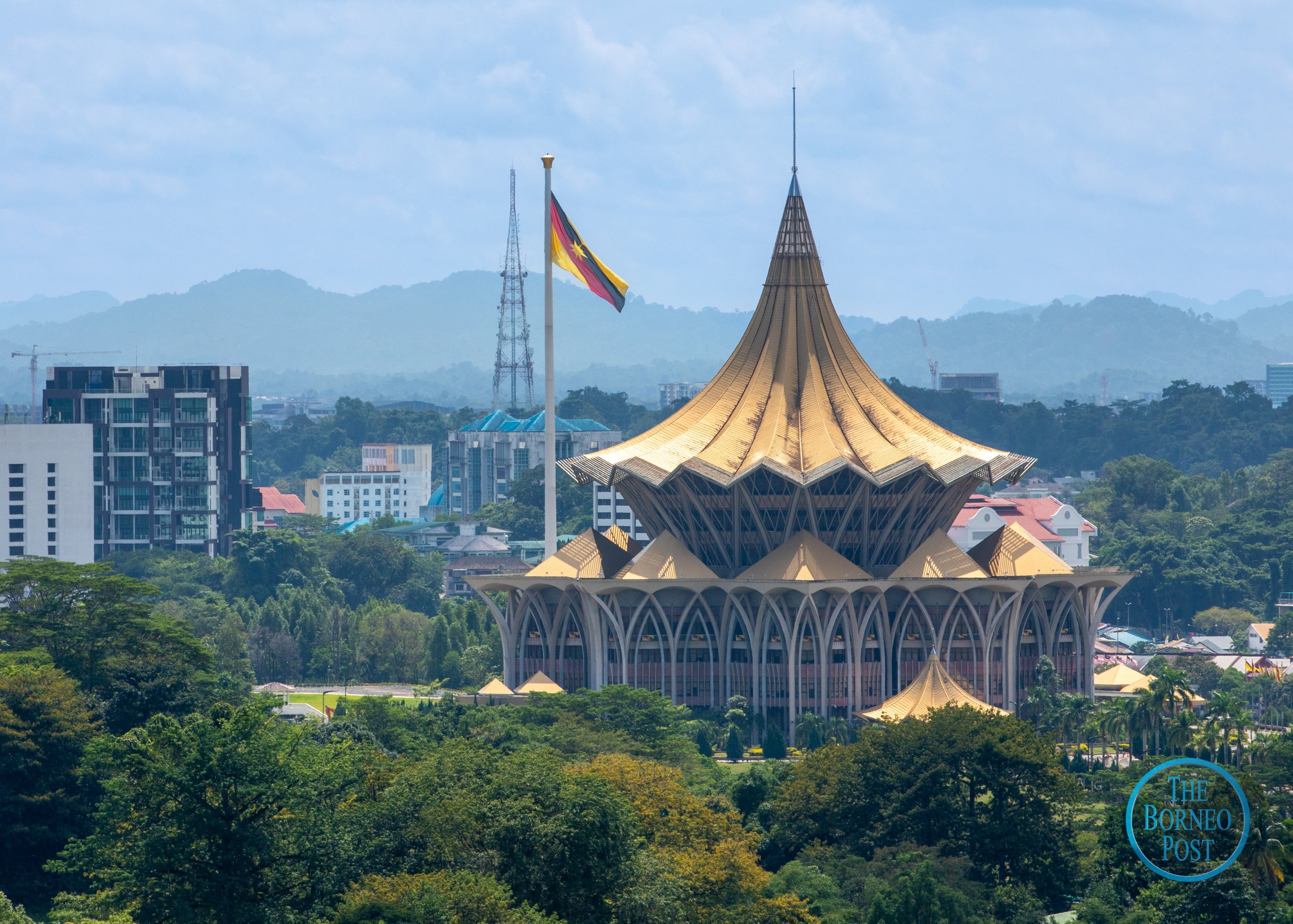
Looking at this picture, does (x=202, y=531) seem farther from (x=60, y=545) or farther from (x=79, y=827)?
(x=79, y=827)

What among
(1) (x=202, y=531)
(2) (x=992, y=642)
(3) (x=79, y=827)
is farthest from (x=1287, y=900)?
(1) (x=202, y=531)

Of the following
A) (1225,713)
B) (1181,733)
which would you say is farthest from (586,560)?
→ (1225,713)

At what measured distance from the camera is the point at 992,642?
325ft

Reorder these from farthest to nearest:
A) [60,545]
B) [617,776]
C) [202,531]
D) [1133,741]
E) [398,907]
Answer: [202,531]
[60,545]
[1133,741]
[617,776]
[398,907]

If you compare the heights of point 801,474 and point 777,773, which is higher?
point 801,474

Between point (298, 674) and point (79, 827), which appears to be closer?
point (79, 827)

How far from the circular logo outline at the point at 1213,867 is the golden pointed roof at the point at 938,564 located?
34577 mm

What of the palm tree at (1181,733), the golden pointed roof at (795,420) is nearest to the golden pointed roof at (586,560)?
the golden pointed roof at (795,420)

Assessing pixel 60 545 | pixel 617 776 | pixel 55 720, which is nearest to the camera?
pixel 617 776

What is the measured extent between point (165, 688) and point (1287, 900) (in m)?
35.0

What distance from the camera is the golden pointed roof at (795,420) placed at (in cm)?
9925

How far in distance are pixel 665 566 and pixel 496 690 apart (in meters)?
8.67

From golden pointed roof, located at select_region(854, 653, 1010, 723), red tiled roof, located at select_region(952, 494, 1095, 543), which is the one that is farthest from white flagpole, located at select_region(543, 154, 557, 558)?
red tiled roof, located at select_region(952, 494, 1095, 543)

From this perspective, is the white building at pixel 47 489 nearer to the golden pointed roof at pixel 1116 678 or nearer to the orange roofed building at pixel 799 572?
the orange roofed building at pixel 799 572
